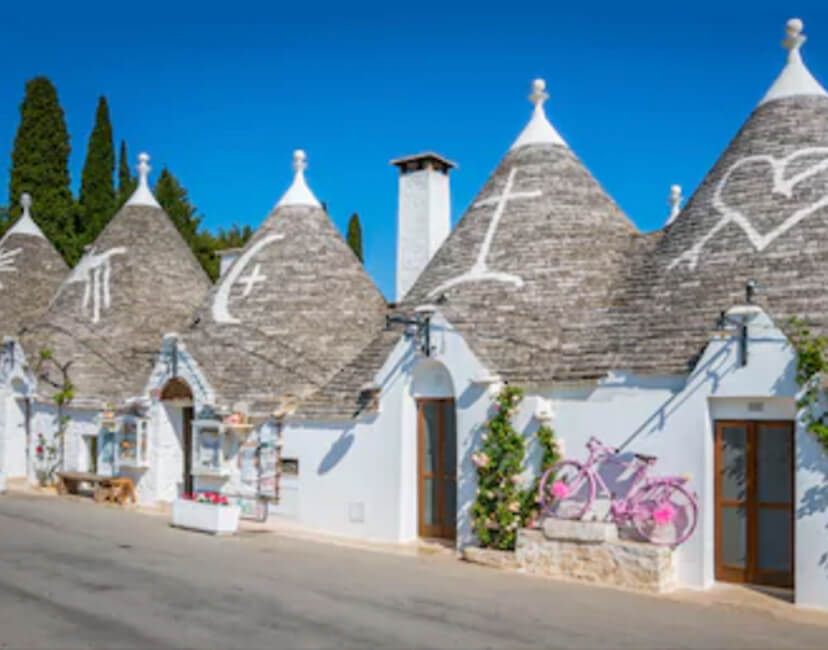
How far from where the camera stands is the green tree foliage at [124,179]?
4294cm

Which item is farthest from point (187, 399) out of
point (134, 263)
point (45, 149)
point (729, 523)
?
point (45, 149)

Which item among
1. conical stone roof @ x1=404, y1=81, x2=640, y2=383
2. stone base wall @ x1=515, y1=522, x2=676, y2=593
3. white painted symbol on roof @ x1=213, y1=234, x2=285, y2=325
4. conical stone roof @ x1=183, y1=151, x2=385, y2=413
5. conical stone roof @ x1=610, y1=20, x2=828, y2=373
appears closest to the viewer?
stone base wall @ x1=515, y1=522, x2=676, y2=593

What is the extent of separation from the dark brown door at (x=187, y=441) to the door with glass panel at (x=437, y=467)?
270 inches

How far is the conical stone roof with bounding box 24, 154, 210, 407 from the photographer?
75.6 feet

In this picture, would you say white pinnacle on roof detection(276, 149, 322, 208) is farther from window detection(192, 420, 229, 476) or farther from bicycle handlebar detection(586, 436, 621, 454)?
bicycle handlebar detection(586, 436, 621, 454)

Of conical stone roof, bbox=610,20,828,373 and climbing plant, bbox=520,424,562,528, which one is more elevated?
conical stone roof, bbox=610,20,828,373

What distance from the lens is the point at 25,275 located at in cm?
2812

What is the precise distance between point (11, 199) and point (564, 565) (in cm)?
3428

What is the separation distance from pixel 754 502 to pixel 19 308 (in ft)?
74.2

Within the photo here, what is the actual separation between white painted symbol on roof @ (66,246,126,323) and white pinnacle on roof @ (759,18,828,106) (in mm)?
17345

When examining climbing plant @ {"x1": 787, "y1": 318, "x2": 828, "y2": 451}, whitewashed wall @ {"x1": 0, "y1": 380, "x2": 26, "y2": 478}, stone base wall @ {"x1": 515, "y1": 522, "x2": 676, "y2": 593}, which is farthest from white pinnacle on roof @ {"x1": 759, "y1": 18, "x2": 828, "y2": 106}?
whitewashed wall @ {"x1": 0, "y1": 380, "x2": 26, "y2": 478}

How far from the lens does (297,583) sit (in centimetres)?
1183

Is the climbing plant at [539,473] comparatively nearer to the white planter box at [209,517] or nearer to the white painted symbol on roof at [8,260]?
the white planter box at [209,517]

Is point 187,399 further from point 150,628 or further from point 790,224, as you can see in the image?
point 790,224
